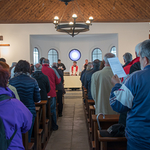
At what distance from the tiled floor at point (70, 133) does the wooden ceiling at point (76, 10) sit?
20.4 feet

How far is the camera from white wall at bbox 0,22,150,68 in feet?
36.7

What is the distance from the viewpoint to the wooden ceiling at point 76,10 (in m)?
10.8

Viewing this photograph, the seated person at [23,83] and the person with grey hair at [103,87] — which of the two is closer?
the seated person at [23,83]

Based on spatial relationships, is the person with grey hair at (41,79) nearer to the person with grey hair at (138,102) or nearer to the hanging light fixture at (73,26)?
the hanging light fixture at (73,26)

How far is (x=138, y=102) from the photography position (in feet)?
4.83

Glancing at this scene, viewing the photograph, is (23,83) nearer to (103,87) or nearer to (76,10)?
(103,87)

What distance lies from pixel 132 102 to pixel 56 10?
33.5ft

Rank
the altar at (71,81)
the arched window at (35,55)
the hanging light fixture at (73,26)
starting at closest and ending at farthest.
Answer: the hanging light fixture at (73,26), the altar at (71,81), the arched window at (35,55)

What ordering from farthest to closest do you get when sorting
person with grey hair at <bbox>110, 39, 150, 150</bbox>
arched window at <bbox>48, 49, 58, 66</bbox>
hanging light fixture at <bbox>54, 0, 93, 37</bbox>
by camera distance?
arched window at <bbox>48, 49, 58, 66</bbox> → hanging light fixture at <bbox>54, 0, 93, 37</bbox> → person with grey hair at <bbox>110, 39, 150, 150</bbox>

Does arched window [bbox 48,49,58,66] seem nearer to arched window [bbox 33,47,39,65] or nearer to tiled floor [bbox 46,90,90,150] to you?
arched window [bbox 33,47,39,65]

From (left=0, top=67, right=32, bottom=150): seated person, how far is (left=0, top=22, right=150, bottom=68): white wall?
10.1 metres

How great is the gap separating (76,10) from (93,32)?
1540 mm

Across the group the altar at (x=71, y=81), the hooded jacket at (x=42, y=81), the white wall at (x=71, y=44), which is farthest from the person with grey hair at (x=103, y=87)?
the white wall at (x=71, y=44)

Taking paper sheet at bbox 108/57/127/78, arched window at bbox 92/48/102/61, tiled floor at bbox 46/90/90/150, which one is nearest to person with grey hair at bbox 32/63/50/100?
tiled floor at bbox 46/90/90/150
